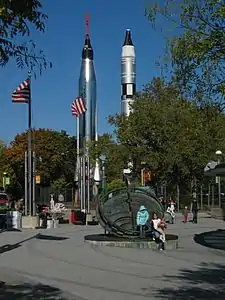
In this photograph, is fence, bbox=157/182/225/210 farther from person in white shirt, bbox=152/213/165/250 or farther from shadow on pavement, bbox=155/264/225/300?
shadow on pavement, bbox=155/264/225/300

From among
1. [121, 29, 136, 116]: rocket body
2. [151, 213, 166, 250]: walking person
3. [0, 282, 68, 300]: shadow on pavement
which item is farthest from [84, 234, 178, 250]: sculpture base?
[121, 29, 136, 116]: rocket body

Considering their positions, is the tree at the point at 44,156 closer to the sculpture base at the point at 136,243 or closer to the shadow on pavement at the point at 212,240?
the shadow on pavement at the point at 212,240

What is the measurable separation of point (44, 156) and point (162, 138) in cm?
3716

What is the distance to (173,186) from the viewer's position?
2211 inches

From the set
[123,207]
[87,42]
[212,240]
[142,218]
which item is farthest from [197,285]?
[87,42]

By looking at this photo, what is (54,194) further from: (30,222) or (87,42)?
(87,42)

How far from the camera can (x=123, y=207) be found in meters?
25.5

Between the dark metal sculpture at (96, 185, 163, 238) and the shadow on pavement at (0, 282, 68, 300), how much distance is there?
476 inches

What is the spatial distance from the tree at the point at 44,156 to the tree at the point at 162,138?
98.7ft

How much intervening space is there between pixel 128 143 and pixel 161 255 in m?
33.0

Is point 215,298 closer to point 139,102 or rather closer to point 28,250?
point 28,250

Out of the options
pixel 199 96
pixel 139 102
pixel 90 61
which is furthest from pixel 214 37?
pixel 90 61

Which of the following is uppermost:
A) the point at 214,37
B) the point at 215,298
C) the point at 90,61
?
the point at 90,61

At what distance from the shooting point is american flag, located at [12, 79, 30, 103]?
34250 mm
